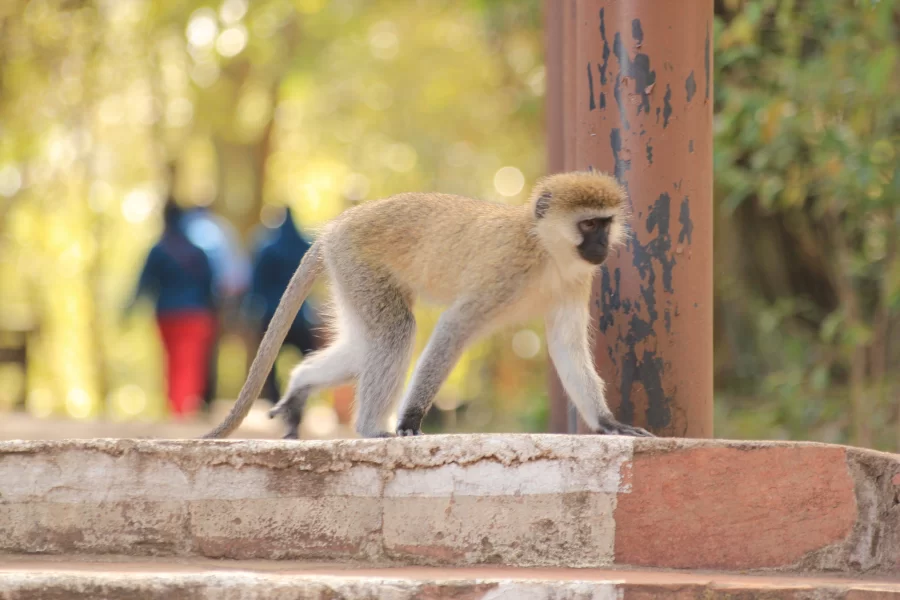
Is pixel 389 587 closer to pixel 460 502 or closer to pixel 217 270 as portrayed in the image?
pixel 460 502

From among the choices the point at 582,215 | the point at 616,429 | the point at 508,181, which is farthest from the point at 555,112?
the point at 508,181

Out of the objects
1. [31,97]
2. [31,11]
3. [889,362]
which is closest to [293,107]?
[31,97]

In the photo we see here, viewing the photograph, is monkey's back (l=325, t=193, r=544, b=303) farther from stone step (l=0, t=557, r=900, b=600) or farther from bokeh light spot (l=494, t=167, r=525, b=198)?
bokeh light spot (l=494, t=167, r=525, b=198)

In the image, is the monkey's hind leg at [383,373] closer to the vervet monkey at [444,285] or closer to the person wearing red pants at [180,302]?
the vervet monkey at [444,285]

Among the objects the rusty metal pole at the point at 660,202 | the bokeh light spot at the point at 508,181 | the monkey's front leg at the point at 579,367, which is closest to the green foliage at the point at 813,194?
the rusty metal pole at the point at 660,202

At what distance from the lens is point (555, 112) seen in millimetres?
6922

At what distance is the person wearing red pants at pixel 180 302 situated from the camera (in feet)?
38.6

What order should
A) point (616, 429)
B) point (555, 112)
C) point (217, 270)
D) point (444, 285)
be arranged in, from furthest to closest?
1. point (217, 270)
2. point (555, 112)
3. point (444, 285)
4. point (616, 429)

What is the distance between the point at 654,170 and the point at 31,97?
13156mm

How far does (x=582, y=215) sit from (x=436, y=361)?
0.82 metres

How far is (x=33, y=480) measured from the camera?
13.1 feet

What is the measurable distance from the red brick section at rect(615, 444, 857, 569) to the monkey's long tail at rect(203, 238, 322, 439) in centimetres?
167

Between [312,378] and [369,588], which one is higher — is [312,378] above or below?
above

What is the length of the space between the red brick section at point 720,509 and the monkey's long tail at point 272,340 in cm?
167
